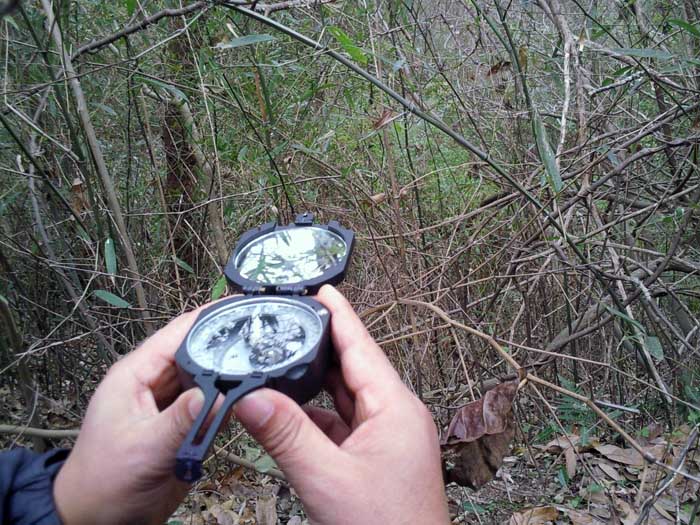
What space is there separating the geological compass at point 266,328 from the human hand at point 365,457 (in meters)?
0.05

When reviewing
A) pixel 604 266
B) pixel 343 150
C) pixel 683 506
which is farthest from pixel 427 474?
pixel 343 150

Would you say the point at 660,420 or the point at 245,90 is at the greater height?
the point at 245,90

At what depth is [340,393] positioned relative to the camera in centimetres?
98

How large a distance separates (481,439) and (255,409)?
0.56m

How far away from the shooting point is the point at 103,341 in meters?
1.59

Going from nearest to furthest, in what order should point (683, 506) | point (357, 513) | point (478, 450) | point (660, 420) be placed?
point (357, 513)
point (478, 450)
point (683, 506)
point (660, 420)

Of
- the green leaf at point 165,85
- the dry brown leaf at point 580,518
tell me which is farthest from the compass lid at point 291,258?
the dry brown leaf at point 580,518

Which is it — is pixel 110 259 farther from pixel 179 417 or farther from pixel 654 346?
pixel 654 346

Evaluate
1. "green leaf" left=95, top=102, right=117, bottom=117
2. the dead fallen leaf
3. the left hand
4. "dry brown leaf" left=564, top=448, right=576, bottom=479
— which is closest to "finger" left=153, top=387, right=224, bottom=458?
the left hand

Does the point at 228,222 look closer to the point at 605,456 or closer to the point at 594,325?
the point at 594,325

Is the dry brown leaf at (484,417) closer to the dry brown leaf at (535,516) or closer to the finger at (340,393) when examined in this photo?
the finger at (340,393)

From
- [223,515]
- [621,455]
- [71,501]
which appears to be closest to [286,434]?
[71,501]

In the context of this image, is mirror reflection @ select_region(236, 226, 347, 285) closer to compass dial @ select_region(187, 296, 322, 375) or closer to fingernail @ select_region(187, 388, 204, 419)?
compass dial @ select_region(187, 296, 322, 375)

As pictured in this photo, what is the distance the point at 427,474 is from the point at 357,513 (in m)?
0.12
